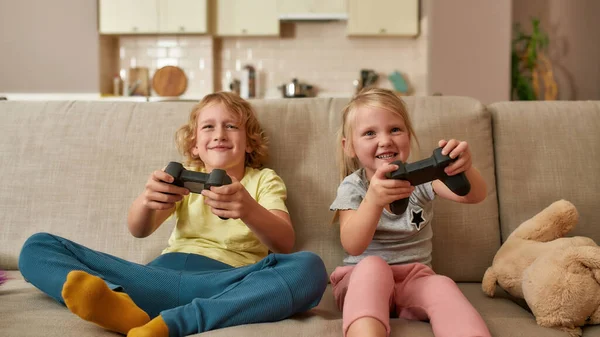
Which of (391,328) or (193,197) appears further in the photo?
(193,197)

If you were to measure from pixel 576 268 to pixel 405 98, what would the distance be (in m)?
0.74

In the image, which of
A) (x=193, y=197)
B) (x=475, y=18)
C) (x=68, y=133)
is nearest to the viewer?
(x=193, y=197)

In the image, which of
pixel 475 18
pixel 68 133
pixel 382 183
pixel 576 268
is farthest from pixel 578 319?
pixel 475 18

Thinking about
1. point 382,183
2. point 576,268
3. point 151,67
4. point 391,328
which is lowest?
point 391,328

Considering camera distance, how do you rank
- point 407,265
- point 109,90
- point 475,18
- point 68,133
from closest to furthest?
point 407,265 → point 68,133 → point 475,18 → point 109,90

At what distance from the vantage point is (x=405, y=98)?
1857 mm

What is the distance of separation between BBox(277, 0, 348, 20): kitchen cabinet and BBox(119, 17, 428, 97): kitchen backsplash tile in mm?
236

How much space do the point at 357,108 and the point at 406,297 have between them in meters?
0.51

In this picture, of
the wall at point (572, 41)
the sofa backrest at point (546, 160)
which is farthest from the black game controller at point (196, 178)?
the wall at point (572, 41)

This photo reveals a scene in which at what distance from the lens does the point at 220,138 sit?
1.66 meters

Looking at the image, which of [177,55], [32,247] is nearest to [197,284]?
[32,247]

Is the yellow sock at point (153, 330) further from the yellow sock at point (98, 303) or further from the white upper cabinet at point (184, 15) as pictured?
the white upper cabinet at point (184, 15)

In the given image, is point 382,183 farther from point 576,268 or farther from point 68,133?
point 68,133

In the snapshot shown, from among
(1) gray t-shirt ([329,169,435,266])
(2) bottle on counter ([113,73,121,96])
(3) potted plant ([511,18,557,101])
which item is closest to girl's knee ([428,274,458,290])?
(1) gray t-shirt ([329,169,435,266])
